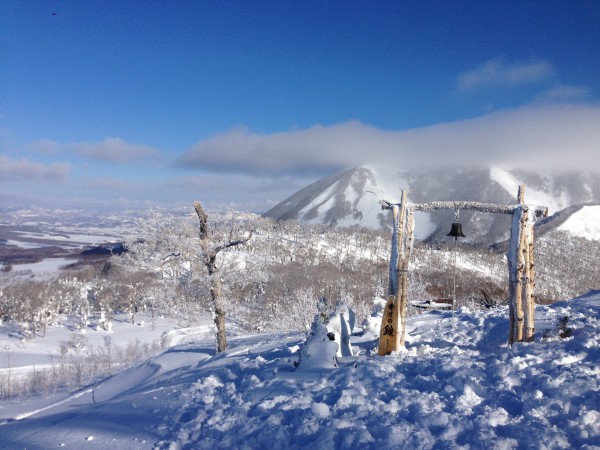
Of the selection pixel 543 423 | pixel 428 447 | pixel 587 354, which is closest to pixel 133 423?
pixel 428 447

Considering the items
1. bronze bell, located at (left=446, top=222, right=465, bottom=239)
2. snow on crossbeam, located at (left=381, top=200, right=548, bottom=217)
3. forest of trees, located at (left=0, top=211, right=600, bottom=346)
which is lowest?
forest of trees, located at (left=0, top=211, right=600, bottom=346)

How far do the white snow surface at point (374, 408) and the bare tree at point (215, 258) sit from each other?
5092mm

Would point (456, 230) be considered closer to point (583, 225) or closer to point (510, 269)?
point (510, 269)

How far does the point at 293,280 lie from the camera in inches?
3014

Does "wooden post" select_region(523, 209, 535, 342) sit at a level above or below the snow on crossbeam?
below

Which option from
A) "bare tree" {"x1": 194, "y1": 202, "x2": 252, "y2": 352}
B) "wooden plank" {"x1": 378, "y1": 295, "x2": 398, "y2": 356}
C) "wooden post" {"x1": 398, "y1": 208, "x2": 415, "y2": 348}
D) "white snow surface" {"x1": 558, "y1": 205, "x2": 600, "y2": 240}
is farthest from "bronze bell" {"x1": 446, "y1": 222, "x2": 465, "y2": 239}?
"white snow surface" {"x1": 558, "y1": 205, "x2": 600, "y2": 240}

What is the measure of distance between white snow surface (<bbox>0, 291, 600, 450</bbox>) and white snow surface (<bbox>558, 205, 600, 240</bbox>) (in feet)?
718

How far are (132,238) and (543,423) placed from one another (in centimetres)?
1347

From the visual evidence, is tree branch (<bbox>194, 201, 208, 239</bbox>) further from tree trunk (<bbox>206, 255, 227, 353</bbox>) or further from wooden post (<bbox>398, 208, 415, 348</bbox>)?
wooden post (<bbox>398, 208, 415, 348</bbox>)

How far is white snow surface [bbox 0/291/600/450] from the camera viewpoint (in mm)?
5043

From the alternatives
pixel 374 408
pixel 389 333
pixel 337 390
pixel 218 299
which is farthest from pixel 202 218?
pixel 374 408

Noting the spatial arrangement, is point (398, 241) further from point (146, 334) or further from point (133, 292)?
point (133, 292)

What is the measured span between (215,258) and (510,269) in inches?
386

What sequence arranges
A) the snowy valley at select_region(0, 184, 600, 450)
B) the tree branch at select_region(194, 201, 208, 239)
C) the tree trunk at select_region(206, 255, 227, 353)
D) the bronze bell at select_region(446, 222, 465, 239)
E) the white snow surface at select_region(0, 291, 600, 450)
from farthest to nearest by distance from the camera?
the tree trunk at select_region(206, 255, 227, 353) → the tree branch at select_region(194, 201, 208, 239) → the bronze bell at select_region(446, 222, 465, 239) → the snowy valley at select_region(0, 184, 600, 450) → the white snow surface at select_region(0, 291, 600, 450)
